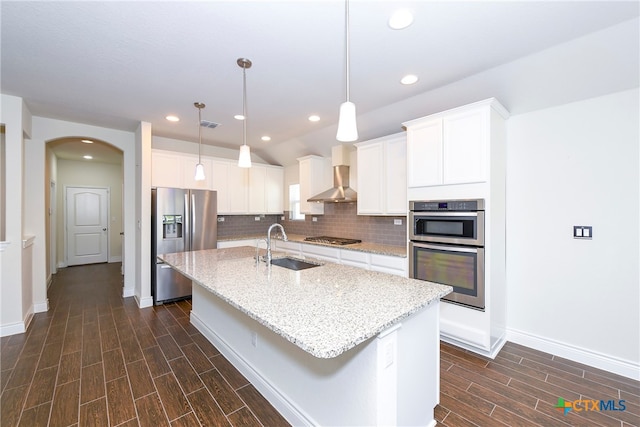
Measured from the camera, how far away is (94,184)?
6852mm

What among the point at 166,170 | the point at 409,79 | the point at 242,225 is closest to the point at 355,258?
the point at 409,79

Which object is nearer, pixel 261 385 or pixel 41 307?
pixel 261 385

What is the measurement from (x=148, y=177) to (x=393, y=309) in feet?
12.6

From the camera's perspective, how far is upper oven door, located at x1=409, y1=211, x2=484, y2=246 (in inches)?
98.4

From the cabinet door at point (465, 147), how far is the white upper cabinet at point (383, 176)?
2.58ft

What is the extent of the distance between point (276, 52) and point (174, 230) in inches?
118

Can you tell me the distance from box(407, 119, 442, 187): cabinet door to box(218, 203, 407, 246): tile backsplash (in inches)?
41.1

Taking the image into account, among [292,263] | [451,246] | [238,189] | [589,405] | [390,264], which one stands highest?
[238,189]

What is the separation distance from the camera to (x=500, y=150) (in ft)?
8.75

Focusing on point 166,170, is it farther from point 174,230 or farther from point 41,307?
point 41,307

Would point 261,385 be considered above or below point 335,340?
below

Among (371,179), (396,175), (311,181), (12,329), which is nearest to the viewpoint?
(12,329)

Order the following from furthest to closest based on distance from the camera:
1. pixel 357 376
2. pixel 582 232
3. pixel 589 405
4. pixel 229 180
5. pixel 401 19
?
pixel 229 180 → pixel 582 232 → pixel 589 405 → pixel 401 19 → pixel 357 376

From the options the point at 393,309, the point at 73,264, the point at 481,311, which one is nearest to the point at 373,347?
the point at 393,309
